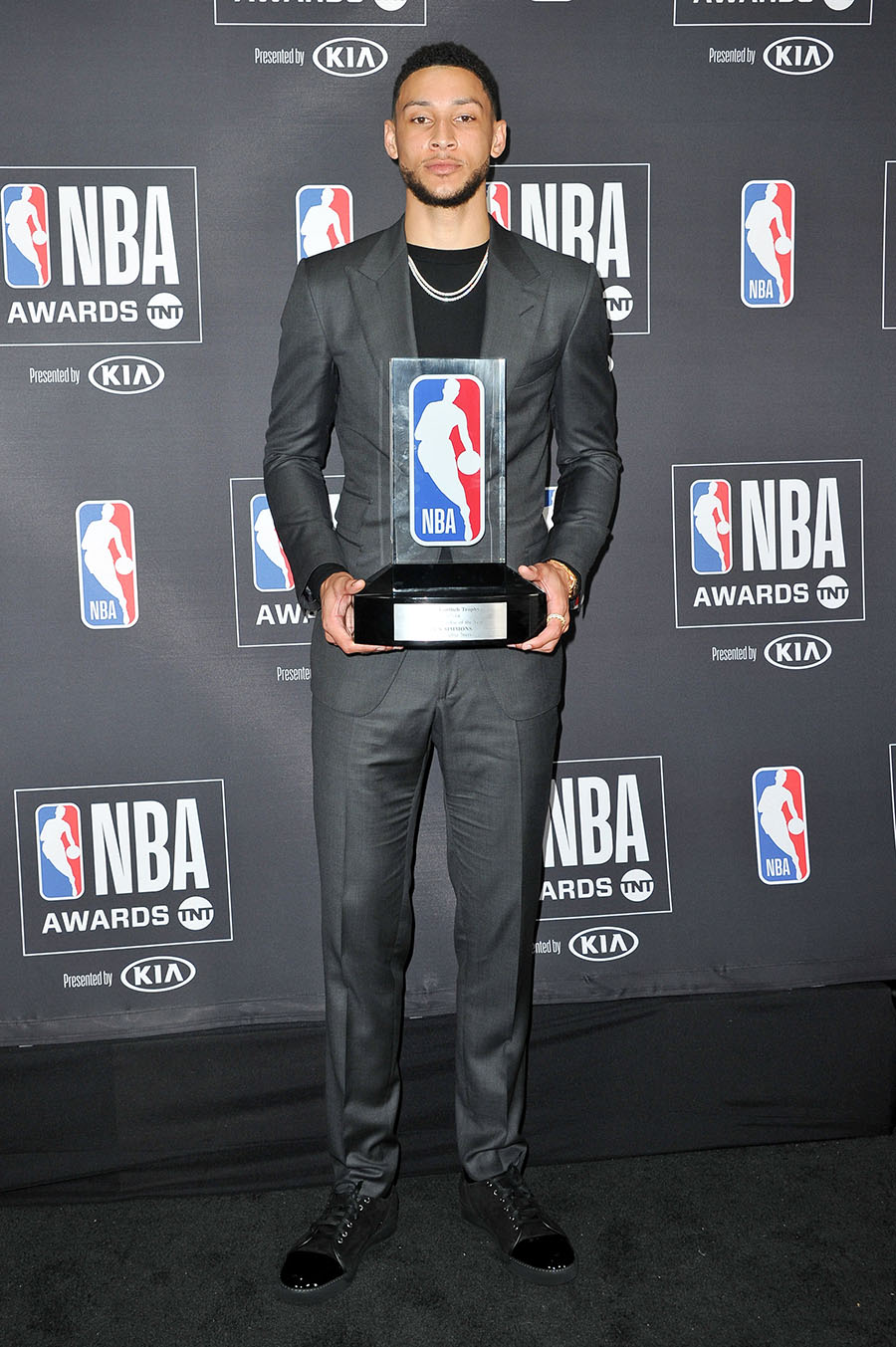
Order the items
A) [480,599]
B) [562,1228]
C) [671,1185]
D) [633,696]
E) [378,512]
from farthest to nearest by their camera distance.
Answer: [633,696]
[671,1185]
[562,1228]
[378,512]
[480,599]

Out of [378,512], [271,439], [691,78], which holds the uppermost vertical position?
[691,78]

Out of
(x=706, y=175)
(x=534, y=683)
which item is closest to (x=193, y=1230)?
(x=534, y=683)

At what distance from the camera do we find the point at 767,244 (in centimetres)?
223

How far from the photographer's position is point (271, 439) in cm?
186

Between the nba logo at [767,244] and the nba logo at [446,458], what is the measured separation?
857mm

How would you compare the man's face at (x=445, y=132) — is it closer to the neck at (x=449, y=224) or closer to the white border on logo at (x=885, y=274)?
the neck at (x=449, y=224)

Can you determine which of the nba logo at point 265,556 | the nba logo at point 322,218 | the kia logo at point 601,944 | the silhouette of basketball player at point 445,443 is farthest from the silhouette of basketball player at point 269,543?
the kia logo at point 601,944

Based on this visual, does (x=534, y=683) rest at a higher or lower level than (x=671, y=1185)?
higher

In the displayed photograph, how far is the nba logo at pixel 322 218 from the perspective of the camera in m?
2.12

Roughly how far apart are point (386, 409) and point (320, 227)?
1.86ft

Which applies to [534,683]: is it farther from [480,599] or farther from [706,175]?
[706,175]

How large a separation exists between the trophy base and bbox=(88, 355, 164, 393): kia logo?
0.76m

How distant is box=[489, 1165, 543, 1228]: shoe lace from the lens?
190 cm

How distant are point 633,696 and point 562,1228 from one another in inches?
38.6
